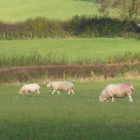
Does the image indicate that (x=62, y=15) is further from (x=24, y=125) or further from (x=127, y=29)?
(x=24, y=125)

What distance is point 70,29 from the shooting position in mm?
61125

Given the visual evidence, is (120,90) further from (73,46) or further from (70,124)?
(73,46)

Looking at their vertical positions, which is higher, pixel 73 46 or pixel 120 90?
pixel 120 90

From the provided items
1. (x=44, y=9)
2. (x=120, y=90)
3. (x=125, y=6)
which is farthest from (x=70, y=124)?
(x=44, y=9)

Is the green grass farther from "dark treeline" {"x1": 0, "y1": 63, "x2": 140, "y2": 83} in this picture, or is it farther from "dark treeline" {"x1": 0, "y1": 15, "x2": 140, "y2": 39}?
"dark treeline" {"x1": 0, "y1": 63, "x2": 140, "y2": 83}

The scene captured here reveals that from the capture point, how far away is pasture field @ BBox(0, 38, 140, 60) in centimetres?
5141

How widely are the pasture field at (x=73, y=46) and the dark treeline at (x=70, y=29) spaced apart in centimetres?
169

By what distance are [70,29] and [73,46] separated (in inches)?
A: 271

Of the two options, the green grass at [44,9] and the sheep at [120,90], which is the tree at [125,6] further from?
the green grass at [44,9]

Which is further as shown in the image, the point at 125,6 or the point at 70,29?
the point at 70,29

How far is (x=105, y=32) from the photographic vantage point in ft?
196

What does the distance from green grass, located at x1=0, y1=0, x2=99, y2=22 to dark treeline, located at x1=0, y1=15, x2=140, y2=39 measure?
460 inches

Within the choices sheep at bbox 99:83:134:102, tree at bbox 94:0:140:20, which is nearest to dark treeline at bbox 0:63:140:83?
tree at bbox 94:0:140:20

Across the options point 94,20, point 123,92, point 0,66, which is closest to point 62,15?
point 94,20
